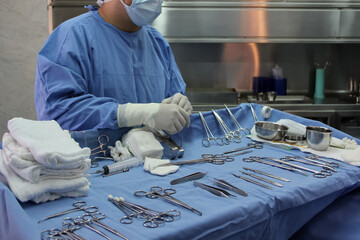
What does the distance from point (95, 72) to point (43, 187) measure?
0.98 meters

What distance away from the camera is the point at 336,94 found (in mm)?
4023

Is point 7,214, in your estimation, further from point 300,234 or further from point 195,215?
point 300,234

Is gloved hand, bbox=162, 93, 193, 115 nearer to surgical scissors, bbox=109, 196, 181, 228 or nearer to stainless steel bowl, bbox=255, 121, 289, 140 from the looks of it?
stainless steel bowl, bbox=255, 121, 289, 140

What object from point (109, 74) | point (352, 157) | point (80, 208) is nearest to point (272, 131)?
point (352, 157)

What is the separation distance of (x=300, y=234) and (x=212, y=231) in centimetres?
72

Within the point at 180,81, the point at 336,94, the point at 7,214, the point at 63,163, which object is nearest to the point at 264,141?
the point at 180,81

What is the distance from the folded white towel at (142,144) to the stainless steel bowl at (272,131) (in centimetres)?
59

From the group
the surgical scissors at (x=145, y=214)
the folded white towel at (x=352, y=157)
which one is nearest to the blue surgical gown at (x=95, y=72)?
the surgical scissors at (x=145, y=214)

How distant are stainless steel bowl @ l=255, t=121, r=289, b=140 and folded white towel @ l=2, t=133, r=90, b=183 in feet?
3.22

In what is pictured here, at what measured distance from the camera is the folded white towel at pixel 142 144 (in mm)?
1480

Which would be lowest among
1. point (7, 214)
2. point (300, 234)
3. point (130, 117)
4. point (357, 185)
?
point (300, 234)

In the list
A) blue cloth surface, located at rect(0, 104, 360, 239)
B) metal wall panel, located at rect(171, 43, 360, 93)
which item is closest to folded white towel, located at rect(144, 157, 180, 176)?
blue cloth surface, located at rect(0, 104, 360, 239)

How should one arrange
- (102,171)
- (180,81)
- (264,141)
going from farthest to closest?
(180,81) → (264,141) → (102,171)

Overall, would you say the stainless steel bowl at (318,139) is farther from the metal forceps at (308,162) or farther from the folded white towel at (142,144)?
the folded white towel at (142,144)
